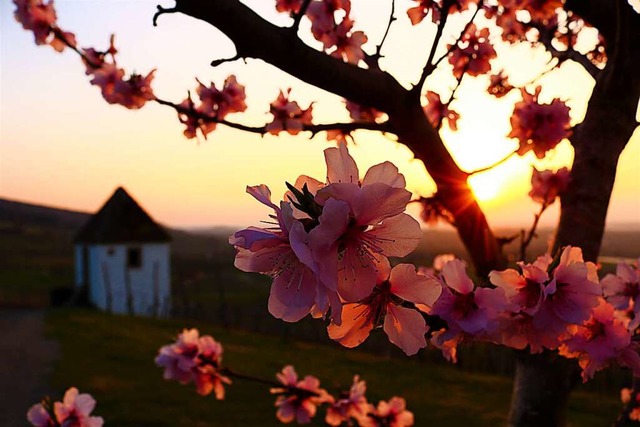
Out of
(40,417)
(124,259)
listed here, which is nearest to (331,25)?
(40,417)

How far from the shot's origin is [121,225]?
25312 millimetres

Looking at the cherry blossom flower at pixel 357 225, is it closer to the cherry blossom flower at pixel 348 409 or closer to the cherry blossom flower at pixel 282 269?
the cherry blossom flower at pixel 282 269

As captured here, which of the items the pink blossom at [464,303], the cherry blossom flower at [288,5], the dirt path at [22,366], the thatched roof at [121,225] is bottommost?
the dirt path at [22,366]

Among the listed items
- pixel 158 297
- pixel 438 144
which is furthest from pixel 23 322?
pixel 438 144

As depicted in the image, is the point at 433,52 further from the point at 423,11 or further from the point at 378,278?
the point at 378,278

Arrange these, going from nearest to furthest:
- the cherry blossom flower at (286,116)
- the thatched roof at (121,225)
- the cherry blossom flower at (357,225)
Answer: the cherry blossom flower at (357,225) → the cherry blossom flower at (286,116) → the thatched roof at (121,225)

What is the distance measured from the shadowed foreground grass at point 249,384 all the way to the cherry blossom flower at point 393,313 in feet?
19.4

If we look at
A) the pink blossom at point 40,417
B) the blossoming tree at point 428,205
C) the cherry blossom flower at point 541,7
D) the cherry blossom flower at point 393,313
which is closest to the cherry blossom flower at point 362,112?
the blossoming tree at point 428,205

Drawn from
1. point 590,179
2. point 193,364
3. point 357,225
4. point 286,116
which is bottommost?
point 193,364

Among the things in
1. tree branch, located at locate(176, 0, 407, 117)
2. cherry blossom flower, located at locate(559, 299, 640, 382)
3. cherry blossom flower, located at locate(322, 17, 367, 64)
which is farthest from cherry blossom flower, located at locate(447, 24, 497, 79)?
cherry blossom flower, located at locate(559, 299, 640, 382)

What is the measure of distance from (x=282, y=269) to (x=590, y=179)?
223cm

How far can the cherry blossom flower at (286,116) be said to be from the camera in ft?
10.5

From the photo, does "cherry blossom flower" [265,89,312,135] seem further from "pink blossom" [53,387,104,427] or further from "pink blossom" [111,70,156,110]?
"pink blossom" [53,387,104,427]

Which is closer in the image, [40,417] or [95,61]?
[40,417]
